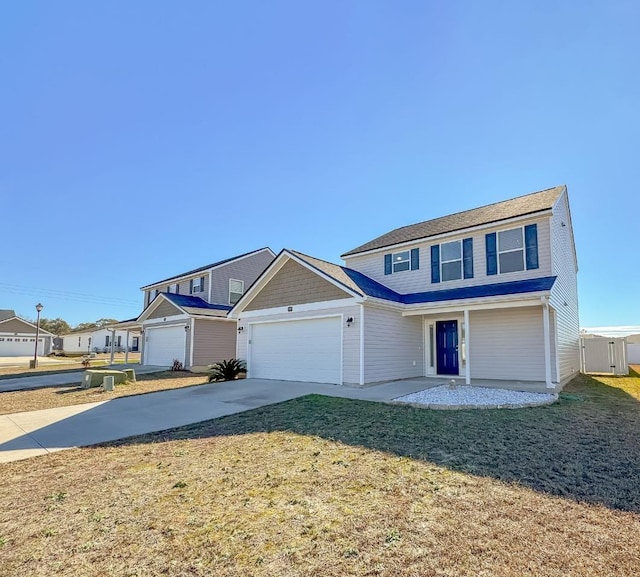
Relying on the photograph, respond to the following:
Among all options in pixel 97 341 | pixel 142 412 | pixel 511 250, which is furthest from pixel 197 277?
pixel 97 341

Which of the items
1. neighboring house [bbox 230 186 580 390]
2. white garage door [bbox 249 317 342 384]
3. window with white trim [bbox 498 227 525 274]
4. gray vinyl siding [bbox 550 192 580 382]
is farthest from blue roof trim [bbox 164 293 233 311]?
gray vinyl siding [bbox 550 192 580 382]

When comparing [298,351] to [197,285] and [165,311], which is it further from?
[197,285]

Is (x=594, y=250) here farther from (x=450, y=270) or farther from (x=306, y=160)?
(x=306, y=160)

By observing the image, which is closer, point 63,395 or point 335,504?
point 335,504

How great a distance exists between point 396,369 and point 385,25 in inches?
430

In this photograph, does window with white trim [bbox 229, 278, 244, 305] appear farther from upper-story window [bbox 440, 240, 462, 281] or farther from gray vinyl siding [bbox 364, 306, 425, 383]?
upper-story window [bbox 440, 240, 462, 281]

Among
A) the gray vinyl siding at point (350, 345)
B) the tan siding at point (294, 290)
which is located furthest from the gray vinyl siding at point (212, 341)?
the gray vinyl siding at point (350, 345)

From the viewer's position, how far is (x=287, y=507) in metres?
3.55

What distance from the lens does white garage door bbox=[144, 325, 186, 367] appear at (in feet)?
67.2

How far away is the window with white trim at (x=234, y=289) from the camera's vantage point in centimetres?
2342

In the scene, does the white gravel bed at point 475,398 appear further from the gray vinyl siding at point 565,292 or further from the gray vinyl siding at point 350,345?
the gray vinyl siding at point 565,292

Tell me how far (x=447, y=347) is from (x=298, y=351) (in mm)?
5748

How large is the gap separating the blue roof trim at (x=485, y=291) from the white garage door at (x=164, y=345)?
42.5ft

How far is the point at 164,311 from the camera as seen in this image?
2155 cm
